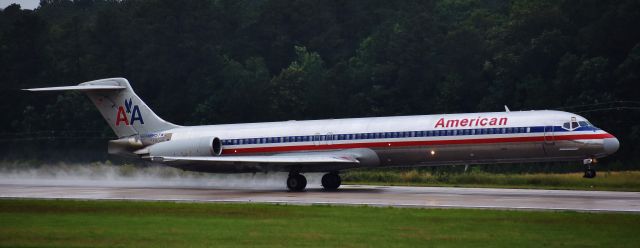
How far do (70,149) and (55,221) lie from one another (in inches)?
1309

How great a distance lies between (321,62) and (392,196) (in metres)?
53.1

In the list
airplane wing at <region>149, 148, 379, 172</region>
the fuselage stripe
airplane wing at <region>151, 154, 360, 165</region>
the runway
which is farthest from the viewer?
airplane wing at <region>149, 148, 379, 172</region>

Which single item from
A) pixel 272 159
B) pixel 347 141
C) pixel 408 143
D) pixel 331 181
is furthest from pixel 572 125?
pixel 272 159

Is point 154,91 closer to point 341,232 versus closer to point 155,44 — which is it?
point 155,44

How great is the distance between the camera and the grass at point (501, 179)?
4181 centimetres

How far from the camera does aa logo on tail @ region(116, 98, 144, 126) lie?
45562mm

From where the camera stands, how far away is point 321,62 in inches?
3455

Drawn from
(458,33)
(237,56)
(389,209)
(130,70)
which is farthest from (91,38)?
(389,209)

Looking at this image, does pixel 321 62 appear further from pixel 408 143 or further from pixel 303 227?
pixel 303 227

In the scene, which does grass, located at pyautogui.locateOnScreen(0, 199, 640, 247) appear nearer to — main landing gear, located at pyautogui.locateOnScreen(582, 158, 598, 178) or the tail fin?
main landing gear, located at pyautogui.locateOnScreen(582, 158, 598, 178)

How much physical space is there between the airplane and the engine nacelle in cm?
4

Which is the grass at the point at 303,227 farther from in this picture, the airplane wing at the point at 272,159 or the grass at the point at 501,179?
the grass at the point at 501,179

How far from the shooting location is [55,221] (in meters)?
25.2

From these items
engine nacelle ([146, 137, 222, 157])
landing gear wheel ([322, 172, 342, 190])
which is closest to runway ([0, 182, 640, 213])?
landing gear wheel ([322, 172, 342, 190])
